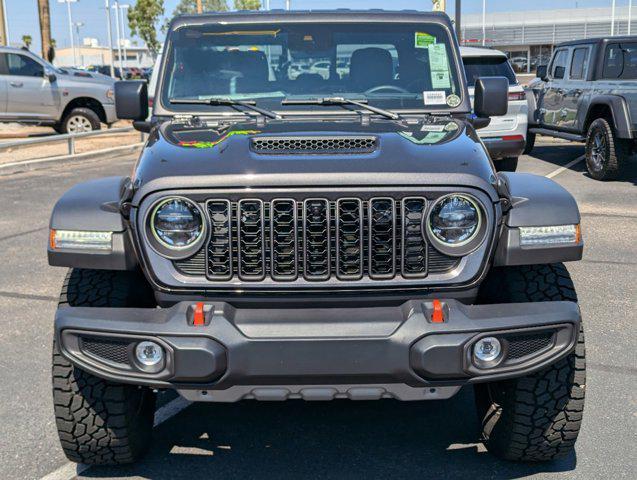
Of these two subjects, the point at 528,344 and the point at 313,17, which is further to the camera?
the point at 313,17

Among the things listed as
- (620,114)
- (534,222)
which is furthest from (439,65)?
(620,114)

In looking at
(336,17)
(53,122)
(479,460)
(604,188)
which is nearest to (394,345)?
(479,460)

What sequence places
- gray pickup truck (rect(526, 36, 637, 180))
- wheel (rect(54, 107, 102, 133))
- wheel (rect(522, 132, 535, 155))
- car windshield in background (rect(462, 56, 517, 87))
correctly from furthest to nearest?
wheel (rect(54, 107, 102, 133)) → wheel (rect(522, 132, 535, 155)) → car windshield in background (rect(462, 56, 517, 87)) → gray pickup truck (rect(526, 36, 637, 180))

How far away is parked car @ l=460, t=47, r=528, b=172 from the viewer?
39.3 ft

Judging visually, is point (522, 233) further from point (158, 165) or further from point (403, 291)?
point (158, 165)

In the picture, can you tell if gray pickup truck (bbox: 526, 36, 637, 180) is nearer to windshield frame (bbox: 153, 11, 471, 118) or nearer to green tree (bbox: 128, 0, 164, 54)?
windshield frame (bbox: 153, 11, 471, 118)

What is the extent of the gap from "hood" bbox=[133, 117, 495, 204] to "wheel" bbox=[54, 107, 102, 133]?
1527cm

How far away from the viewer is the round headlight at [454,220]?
3.24m

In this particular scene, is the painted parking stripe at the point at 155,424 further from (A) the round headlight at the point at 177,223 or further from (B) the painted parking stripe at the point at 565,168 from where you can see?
(B) the painted parking stripe at the point at 565,168

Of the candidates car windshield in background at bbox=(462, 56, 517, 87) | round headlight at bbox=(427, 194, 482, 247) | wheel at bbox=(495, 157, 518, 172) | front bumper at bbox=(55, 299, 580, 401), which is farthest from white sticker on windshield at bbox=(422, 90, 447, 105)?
wheel at bbox=(495, 157, 518, 172)

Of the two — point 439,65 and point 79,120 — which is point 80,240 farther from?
point 79,120

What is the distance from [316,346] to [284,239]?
432 mm

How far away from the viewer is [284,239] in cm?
322

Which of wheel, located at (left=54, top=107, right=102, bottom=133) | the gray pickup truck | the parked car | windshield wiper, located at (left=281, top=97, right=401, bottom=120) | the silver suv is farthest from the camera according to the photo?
wheel, located at (left=54, top=107, right=102, bottom=133)
